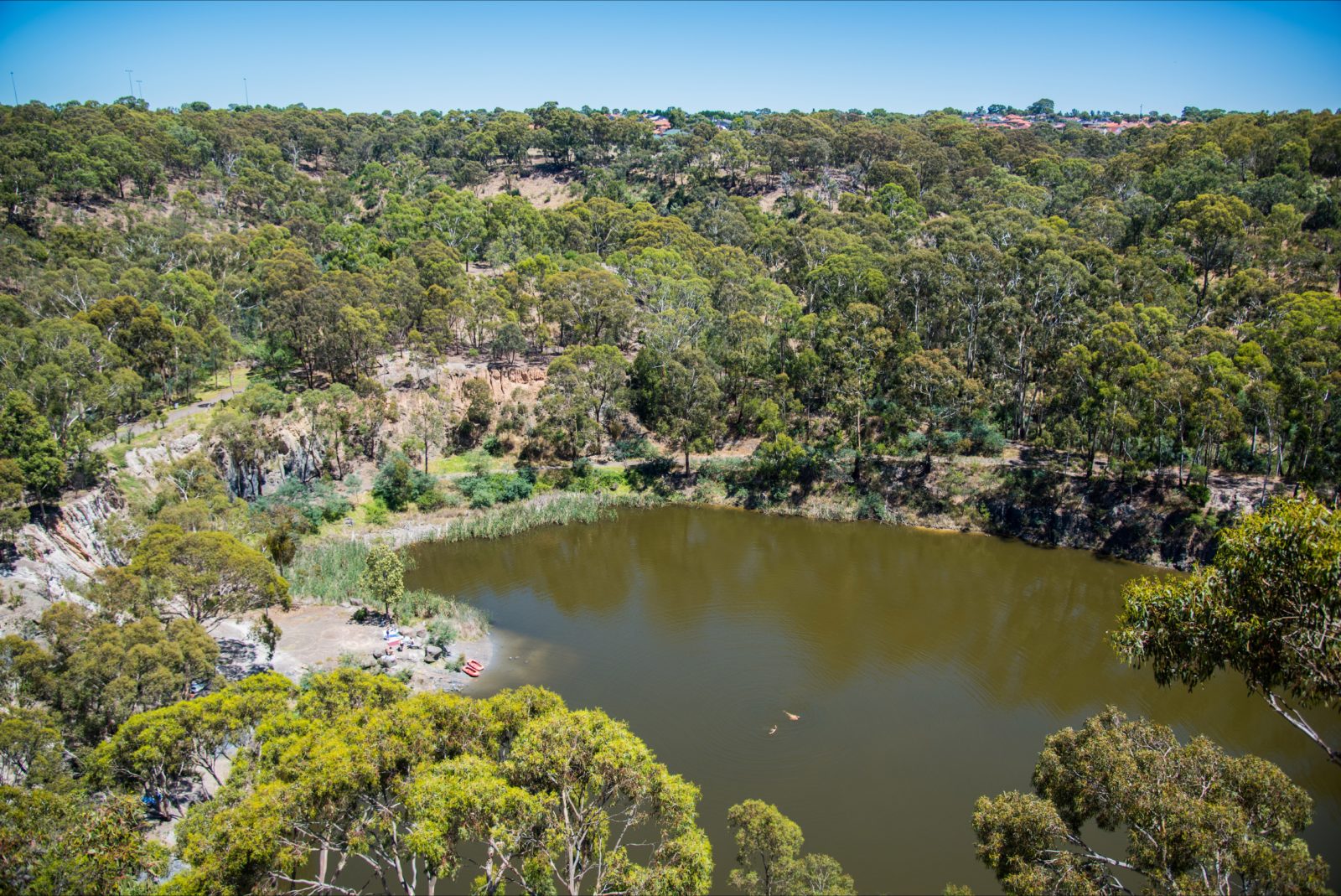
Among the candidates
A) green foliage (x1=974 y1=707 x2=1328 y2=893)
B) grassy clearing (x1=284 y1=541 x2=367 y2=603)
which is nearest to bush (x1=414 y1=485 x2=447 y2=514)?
grassy clearing (x1=284 y1=541 x2=367 y2=603)

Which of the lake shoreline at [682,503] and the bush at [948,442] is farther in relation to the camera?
the bush at [948,442]

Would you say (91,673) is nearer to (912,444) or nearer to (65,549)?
(65,549)

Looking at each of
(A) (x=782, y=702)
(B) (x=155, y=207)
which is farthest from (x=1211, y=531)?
(B) (x=155, y=207)

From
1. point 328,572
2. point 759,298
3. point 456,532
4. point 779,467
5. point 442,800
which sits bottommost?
point 456,532

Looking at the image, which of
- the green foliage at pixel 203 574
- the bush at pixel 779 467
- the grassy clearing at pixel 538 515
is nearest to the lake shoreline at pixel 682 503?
the grassy clearing at pixel 538 515

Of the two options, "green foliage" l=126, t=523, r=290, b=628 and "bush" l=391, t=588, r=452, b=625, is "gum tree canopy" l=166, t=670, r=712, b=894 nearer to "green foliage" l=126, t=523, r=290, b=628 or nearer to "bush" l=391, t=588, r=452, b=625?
"green foliage" l=126, t=523, r=290, b=628

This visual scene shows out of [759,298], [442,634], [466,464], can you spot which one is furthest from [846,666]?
[759,298]

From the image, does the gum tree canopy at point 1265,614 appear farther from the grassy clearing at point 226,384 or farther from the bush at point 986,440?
the grassy clearing at point 226,384

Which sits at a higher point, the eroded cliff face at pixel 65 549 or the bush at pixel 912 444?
the bush at pixel 912 444
